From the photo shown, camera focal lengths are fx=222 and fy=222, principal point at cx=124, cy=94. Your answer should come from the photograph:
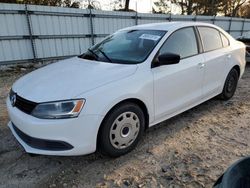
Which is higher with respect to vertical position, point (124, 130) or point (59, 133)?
point (59, 133)

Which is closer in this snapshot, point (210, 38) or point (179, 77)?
point (179, 77)

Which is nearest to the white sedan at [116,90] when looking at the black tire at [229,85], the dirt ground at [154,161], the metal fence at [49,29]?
the dirt ground at [154,161]

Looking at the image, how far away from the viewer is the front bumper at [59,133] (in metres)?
2.25

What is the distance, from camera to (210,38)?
13.1 feet

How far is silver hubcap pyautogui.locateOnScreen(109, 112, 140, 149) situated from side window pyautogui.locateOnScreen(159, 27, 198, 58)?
3.31 ft

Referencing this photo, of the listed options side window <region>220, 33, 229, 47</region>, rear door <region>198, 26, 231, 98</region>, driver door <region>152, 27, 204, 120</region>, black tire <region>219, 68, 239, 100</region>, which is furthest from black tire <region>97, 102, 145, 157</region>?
side window <region>220, 33, 229, 47</region>

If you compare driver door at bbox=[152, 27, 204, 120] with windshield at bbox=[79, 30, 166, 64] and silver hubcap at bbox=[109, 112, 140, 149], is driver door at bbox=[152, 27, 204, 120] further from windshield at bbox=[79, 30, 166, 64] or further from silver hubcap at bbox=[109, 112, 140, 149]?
silver hubcap at bbox=[109, 112, 140, 149]

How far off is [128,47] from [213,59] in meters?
1.57

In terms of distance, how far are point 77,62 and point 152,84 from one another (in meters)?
1.20

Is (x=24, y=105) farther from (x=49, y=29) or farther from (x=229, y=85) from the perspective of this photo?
(x=49, y=29)

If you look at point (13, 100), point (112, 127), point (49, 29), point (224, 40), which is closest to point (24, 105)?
point (13, 100)

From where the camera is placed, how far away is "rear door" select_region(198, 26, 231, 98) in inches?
149

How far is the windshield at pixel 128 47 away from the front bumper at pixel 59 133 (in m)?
1.06

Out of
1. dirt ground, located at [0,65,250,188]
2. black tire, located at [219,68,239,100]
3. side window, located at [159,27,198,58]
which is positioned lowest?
dirt ground, located at [0,65,250,188]
